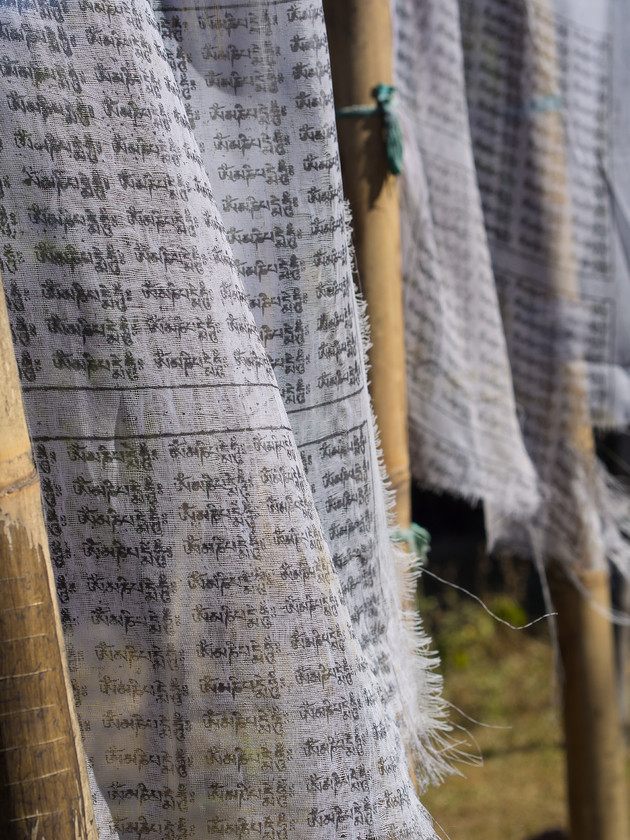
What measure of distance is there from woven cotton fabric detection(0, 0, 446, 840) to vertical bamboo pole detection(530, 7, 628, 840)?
52 centimetres

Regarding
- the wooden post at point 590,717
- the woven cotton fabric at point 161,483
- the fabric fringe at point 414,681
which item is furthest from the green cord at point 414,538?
the wooden post at point 590,717

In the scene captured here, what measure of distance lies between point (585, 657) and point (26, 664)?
762 millimetres

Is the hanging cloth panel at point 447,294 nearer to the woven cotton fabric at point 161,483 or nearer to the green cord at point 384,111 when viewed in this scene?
the green cord at point 384,111

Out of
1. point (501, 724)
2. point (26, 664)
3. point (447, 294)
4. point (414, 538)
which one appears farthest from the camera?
point (501, 724)

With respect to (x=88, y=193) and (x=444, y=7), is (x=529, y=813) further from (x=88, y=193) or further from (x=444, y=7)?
(x=88, y=193)

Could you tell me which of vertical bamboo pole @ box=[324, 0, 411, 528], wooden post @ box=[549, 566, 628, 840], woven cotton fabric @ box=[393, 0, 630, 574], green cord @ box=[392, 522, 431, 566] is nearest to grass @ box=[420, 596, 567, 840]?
wooden post @ box=[549, 566, 628, 840]

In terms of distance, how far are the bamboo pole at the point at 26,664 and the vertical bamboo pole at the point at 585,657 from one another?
614mm

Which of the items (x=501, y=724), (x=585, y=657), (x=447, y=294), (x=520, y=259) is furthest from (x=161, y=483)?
(x=501, y=724)

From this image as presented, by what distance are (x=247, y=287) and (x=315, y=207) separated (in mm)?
57

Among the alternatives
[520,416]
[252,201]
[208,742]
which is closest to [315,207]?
[252,201]

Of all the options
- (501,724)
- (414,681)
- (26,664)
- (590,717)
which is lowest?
(501,724)

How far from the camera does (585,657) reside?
90 cm

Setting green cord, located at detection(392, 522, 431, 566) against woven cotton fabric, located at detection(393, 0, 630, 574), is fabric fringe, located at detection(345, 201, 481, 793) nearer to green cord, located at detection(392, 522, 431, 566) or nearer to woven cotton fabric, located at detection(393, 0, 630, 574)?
green cord, located at detection(392, 522, 431, 566)

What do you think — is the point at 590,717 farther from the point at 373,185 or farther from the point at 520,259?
the point at 373,185
